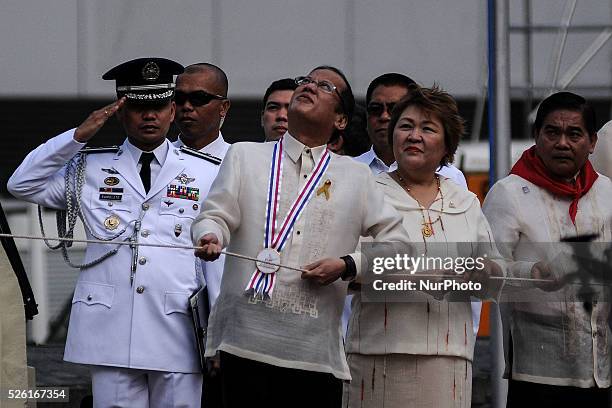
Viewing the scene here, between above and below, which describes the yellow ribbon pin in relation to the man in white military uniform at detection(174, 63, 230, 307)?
→ below

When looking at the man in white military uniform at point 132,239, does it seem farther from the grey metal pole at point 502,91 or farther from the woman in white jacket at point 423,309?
the grey metal pole at point 502,91

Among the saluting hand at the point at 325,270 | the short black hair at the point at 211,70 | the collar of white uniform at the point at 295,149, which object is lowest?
the saluting hand at the point at 325,270

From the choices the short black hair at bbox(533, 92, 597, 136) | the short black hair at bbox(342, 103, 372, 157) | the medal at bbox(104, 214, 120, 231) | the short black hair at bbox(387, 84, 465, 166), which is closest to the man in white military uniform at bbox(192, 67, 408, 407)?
the short black hair at bbox(387, 84, 465, 166)

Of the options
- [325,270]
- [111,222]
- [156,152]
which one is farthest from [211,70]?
[325,270]

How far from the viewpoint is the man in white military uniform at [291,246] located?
509 centimetres

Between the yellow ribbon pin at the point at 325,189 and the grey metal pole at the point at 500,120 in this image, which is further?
the grey metal pole at the point at 500,120

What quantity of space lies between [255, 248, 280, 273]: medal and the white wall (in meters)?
5.76

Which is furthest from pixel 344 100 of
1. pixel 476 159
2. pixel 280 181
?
pixel 476 159

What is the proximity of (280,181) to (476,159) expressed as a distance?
5883mm

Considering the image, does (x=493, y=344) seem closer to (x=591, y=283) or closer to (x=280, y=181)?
(x=591, y=283)

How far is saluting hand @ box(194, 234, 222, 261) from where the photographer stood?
4.89 m

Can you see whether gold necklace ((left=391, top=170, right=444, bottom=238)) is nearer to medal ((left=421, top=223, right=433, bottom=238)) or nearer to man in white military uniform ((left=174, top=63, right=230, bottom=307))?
medal ((left=421, top=223, right=433, bottom=238))

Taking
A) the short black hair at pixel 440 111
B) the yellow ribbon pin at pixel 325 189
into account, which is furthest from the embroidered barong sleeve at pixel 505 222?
the yellow ribbon pin at pixel 325 189

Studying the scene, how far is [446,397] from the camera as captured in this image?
17.9 feet
